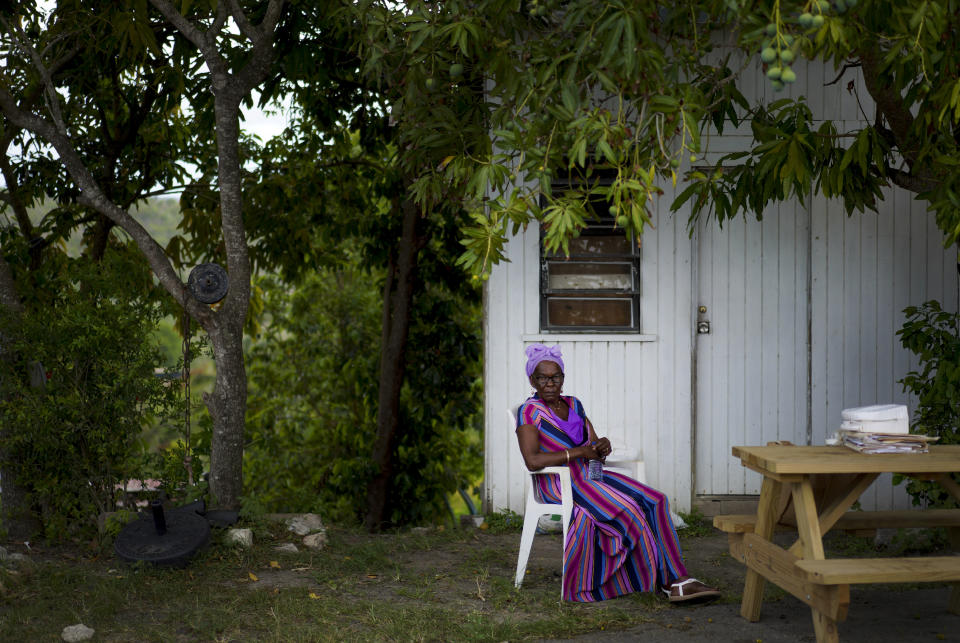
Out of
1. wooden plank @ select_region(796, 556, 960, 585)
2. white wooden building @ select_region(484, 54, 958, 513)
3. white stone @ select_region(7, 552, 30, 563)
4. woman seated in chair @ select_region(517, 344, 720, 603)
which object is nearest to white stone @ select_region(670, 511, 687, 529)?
white wooden building @ select_region(484, 54, 958, 513)

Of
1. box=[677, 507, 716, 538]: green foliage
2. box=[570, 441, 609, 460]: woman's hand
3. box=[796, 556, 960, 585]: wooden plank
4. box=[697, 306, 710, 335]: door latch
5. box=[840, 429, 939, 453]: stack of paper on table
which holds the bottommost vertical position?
box=[677, 507, 716, 538]: green foliage

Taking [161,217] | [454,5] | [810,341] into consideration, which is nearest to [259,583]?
[454,5]

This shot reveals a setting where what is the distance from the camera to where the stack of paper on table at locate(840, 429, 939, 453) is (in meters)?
4.11

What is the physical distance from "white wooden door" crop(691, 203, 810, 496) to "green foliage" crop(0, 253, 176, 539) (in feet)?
12.0

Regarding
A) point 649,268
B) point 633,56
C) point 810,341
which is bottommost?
point 810,341

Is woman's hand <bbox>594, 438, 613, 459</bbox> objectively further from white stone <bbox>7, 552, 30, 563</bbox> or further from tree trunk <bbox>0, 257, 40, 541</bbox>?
tree trunk <bbox>0, 257, 40, 541</bbox>

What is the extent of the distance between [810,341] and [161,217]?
35.8 metres

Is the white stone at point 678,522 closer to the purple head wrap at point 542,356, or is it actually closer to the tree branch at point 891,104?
the purple head wrap at point 542,356

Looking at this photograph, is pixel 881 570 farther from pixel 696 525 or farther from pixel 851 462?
pixel 696 525

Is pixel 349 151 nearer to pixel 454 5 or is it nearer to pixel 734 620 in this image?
pixel 454 5

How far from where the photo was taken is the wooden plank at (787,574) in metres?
3.75

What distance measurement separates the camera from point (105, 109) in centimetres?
823

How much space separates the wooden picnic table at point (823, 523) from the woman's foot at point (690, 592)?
21 centimetres

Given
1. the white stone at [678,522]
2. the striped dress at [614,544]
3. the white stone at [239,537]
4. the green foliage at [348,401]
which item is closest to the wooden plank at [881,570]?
the striped dress at [614,544]
